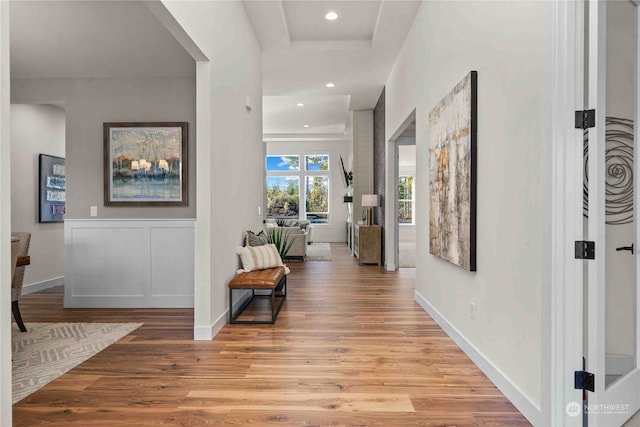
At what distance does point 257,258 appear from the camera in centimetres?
396

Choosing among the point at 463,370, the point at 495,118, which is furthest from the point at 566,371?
the point at 495,118

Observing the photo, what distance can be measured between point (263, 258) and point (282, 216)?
28.0 feet

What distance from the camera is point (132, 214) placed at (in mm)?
4273

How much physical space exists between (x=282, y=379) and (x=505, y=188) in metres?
1.76

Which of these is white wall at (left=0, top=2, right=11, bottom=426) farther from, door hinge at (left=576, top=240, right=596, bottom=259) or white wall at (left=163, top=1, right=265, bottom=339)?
door hinge at (left=576, top=240, right=596, bottom=259)

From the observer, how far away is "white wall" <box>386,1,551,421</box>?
73.6 inches

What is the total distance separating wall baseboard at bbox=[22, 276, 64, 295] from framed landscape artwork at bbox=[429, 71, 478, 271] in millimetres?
5037

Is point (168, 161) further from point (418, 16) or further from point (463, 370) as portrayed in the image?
point (463, 370)

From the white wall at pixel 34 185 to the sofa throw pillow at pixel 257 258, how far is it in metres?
3.13

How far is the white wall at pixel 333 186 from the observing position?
12.3 meters

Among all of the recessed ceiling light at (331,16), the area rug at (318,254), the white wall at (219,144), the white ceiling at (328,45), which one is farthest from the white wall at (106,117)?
the area rug at (318,254)

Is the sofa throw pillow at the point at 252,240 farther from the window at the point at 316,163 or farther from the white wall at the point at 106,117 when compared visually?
the window at the point at 316,163

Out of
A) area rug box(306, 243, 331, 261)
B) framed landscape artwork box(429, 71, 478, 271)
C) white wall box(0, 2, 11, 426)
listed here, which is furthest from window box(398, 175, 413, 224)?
white wall box(0, 2, 11, 426)

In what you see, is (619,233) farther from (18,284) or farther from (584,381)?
(18,284)
